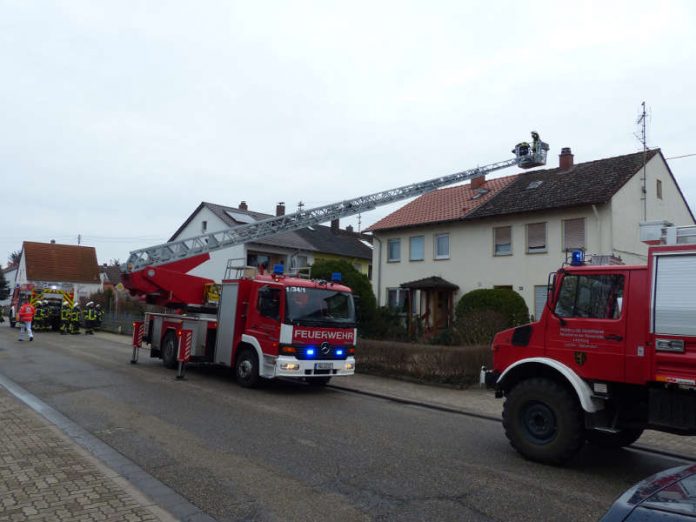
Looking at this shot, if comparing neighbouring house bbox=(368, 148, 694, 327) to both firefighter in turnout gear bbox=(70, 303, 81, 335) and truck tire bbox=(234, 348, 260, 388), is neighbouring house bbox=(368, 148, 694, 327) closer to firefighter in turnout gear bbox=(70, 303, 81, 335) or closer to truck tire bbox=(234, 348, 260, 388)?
truck tire bbox=(234, 348, 260, 388)

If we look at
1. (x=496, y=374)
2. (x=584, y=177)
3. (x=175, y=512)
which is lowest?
(x=175, y=512)

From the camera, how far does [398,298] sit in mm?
28625

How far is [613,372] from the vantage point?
6.23 m

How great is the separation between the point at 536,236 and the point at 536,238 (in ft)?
0.28

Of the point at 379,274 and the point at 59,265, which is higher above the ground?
the point at 59,265

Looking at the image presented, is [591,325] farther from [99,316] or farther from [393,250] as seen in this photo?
[99,316]

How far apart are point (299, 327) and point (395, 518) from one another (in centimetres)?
684

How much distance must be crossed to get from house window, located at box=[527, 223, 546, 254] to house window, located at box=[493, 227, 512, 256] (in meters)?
0.91

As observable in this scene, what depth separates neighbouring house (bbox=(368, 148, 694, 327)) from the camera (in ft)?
71.7

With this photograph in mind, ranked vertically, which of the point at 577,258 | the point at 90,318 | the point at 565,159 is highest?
the point at 565,159

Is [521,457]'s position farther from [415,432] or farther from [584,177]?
[584,177]

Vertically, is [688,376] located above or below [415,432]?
above

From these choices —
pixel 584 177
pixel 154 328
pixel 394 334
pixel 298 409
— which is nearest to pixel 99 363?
pixel 154 328

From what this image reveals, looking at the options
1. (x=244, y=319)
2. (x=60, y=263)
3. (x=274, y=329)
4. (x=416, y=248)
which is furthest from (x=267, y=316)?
(x=60, y=263)
